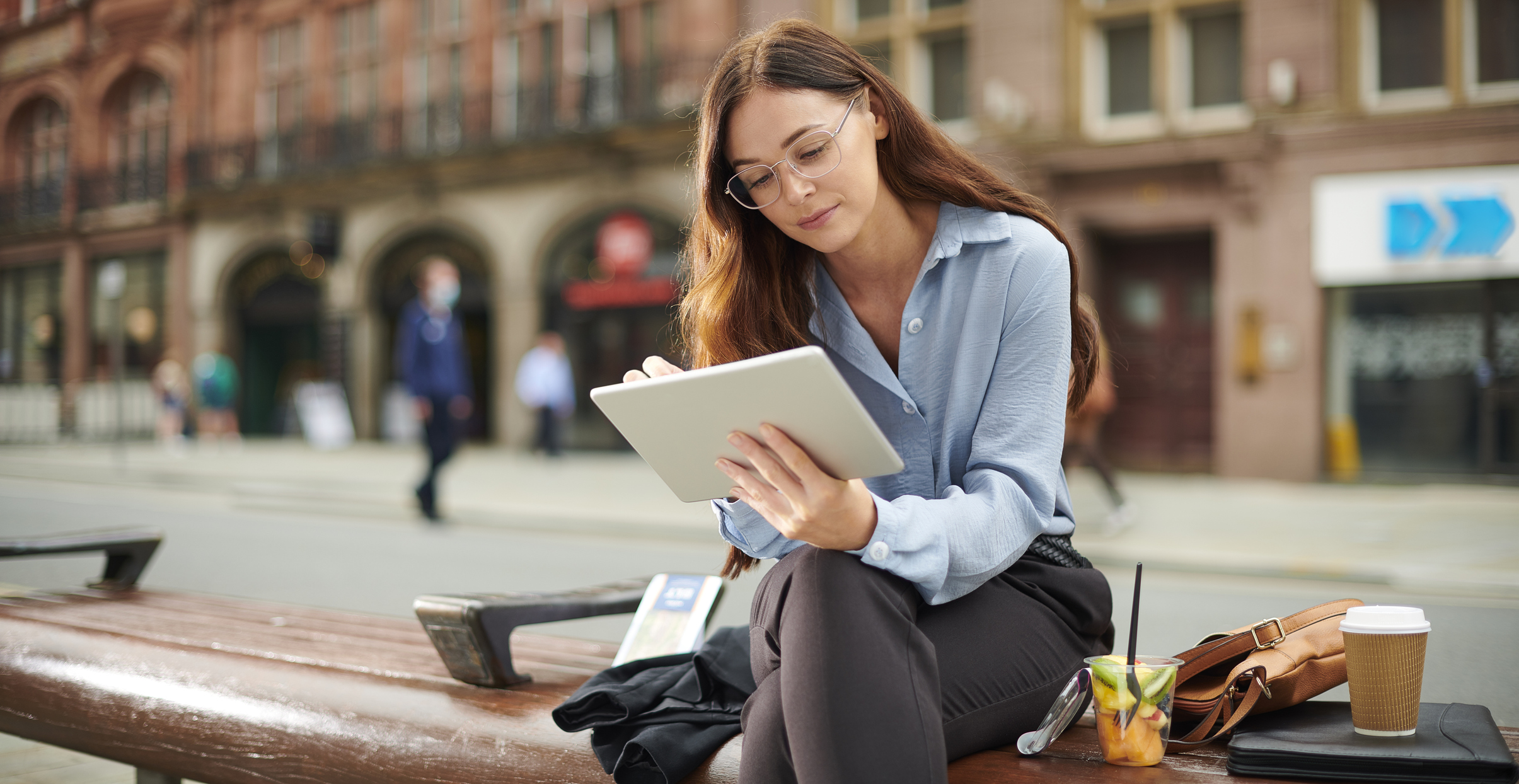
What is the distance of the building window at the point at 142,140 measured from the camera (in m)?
24.9

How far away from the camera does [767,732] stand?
65.2 inches

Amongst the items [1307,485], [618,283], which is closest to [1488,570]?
[1307,485]

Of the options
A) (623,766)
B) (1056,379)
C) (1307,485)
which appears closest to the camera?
(623,766)

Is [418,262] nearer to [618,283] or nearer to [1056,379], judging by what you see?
[618,283]

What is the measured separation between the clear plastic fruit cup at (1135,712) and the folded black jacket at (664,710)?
60 centimetres

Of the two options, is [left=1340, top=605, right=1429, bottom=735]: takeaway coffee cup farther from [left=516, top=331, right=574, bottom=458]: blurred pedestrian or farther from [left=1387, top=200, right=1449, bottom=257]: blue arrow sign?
[left=516, top=331, right=574, bottom=458]: blurred pedestrian

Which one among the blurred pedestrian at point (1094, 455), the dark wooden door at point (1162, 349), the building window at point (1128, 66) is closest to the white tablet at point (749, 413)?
the blurred pedestrian at point (1094, 455)

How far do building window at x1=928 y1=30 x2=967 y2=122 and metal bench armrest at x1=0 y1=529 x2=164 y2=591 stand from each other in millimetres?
13172

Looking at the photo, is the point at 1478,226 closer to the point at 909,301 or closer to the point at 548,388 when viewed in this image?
the point at 548,388

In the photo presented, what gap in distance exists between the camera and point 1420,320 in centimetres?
1271

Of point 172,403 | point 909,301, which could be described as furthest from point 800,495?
point 172,403

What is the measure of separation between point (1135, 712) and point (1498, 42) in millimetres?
13973

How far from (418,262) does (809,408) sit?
67.8 ft

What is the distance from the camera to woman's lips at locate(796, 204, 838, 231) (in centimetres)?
200
